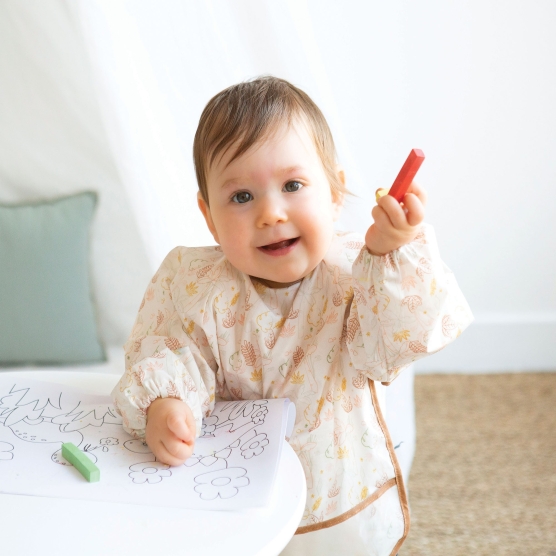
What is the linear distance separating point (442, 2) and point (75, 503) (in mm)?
1358

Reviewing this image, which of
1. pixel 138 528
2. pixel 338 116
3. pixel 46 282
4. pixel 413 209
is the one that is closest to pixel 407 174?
pixel 413 209

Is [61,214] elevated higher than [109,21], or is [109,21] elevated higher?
[109,21]

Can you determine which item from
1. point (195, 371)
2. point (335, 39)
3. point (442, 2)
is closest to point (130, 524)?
point (195, 371)

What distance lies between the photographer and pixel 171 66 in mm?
1286

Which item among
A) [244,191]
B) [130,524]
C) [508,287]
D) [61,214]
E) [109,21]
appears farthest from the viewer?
[508,287]

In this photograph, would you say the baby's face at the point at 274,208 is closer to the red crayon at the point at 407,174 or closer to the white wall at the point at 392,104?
the red crayon at the point at 407,174

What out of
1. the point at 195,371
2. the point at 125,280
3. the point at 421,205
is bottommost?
the point at 125,280

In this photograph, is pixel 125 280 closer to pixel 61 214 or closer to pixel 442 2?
pixel 61 214

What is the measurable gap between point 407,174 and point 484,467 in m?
1.08

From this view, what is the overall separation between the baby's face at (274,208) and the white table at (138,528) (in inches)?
10.6

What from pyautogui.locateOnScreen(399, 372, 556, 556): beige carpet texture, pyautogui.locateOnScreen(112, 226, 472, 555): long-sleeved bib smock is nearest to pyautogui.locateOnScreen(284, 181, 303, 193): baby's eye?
pyautogui.locateOnScreen(112, 226, 472, 555): long-sleeved bib smock

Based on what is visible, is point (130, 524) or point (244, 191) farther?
point (244, 191)

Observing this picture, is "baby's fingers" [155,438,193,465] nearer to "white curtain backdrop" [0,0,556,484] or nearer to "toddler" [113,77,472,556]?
"toddler" [113,77,472,556]

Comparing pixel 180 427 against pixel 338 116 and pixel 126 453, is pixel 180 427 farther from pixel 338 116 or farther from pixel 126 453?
pixel 338 116
